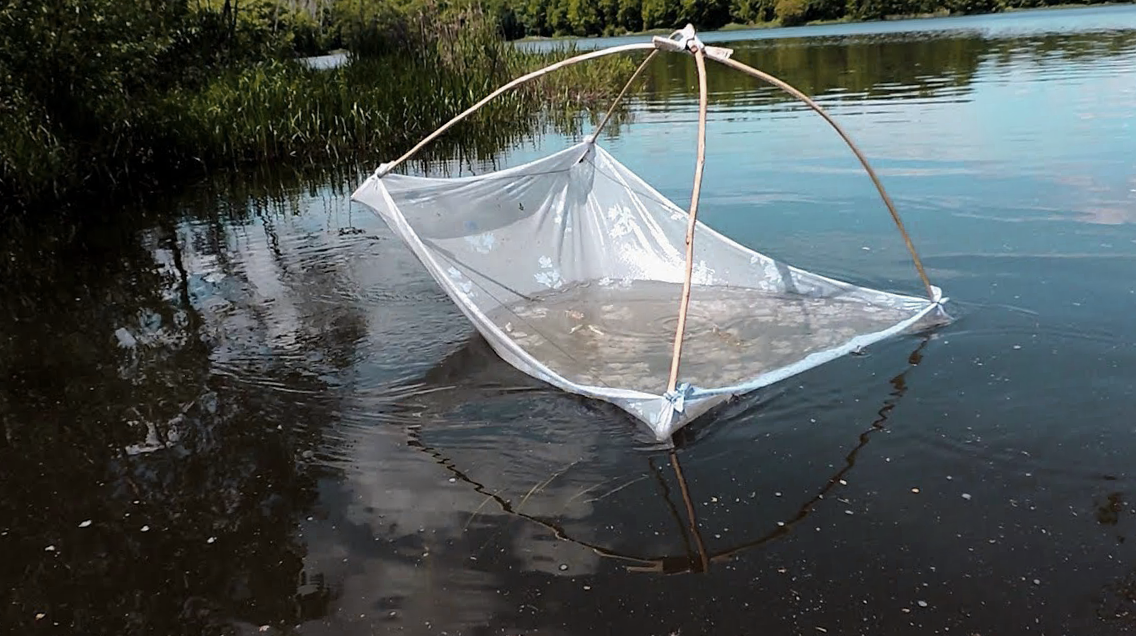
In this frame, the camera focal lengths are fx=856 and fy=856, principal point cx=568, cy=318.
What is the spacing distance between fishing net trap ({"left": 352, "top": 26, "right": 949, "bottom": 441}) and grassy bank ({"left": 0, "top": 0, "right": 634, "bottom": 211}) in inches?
219

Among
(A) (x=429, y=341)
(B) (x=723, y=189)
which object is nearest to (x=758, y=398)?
(A) (x=429, y=341)

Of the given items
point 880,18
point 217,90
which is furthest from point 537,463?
point 880,18

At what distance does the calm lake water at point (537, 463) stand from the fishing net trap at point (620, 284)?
190 millimetres

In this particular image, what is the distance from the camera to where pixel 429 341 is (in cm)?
464

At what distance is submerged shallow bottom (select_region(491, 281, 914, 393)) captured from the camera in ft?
12.9

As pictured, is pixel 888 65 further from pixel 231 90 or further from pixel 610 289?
pixel 610 289

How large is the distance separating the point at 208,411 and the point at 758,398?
2478 millimetres

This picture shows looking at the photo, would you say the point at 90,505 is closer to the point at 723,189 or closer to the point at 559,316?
the point at 559,316

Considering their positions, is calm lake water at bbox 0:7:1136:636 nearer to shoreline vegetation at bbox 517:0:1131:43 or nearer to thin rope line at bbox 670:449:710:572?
thin rope line at bbox 670:449:710:572

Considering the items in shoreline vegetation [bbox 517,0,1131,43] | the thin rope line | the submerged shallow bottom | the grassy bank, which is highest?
shoreline vegetation [bbox 517,0,1131,43]

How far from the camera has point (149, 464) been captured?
3.47 meters

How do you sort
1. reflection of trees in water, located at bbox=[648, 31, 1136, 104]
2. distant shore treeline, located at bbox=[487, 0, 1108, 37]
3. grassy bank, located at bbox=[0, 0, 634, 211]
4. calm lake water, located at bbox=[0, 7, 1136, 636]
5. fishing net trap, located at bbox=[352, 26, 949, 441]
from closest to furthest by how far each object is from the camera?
calm lake water, located at bbox=[0, 7, 1136, 636], fishing net trap, located at bbox=[352, 26, 949, 441], grassy bank, located at bbox=[0, 0, 634, 211], reflection of trees in water, located at bbox=[648, 31, 1136, 104], distant shore treeline, located at bbox=[487, 0, 1108, 37]

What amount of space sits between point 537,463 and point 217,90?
9.65 metres

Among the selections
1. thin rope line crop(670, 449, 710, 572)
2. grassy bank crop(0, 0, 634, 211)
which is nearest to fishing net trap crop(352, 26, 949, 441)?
thin rope line crop(670, 449, 710, 572)
